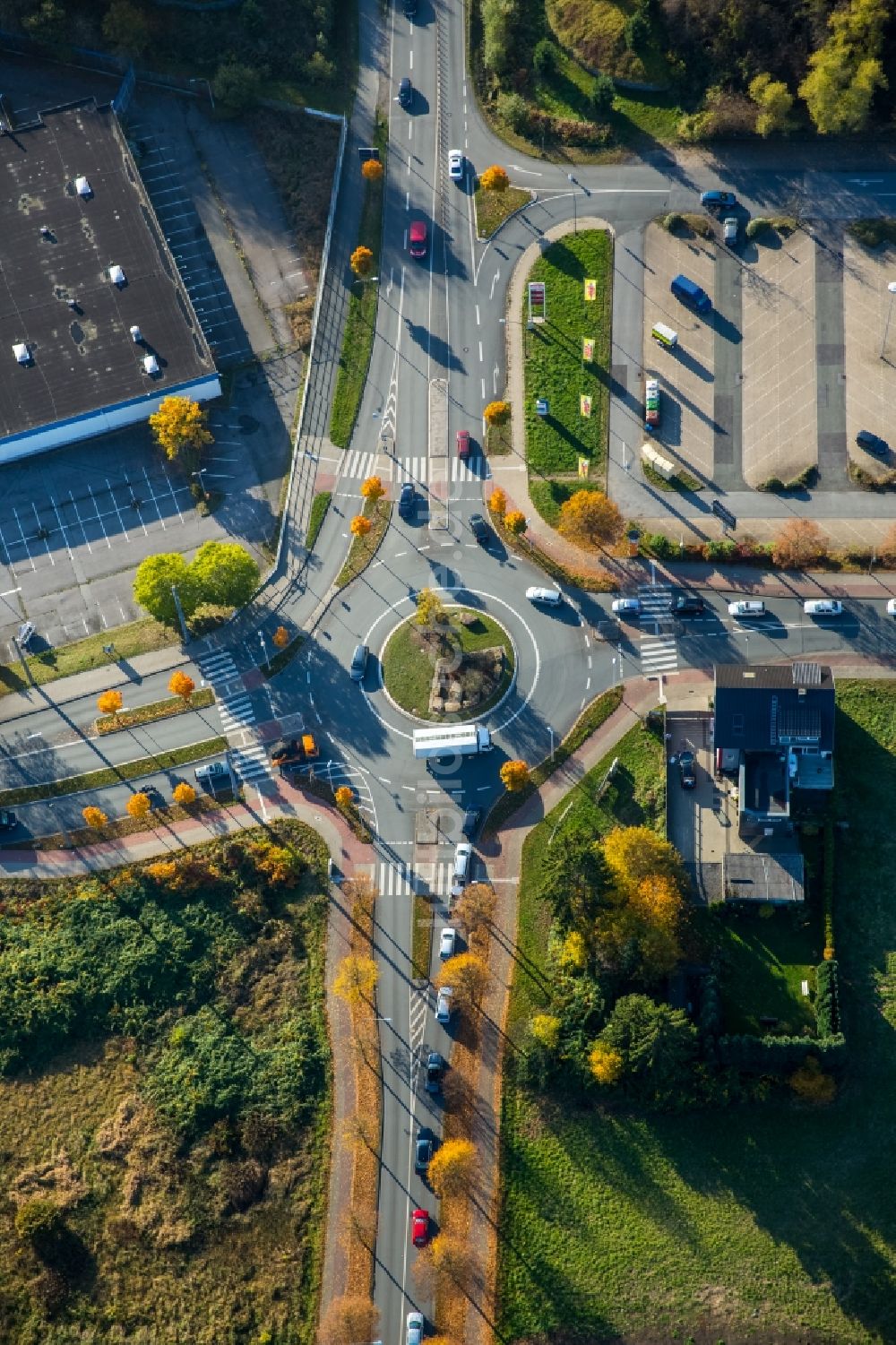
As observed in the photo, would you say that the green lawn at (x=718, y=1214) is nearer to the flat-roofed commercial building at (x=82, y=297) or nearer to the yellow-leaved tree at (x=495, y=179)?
the flat-roofed commercial building at (x=82, y=297)

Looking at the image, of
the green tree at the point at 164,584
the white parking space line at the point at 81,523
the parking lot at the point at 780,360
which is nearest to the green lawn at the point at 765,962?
the parking lot at the point at 780,360

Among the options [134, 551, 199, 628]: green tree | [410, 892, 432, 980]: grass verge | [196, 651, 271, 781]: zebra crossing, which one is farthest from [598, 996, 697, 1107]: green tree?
[134, 551, 199, 628]: green tree

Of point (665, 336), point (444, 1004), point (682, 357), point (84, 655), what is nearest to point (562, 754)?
point (444, 1004)

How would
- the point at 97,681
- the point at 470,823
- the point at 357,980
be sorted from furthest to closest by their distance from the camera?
1. the point at 97,681
2. the point at 470,823
3. the point at 357,980

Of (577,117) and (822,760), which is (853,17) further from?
(822,760)

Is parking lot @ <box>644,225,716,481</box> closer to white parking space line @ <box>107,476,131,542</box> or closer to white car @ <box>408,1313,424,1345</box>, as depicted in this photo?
white parking space line @ <box>107,476,131,542</box>

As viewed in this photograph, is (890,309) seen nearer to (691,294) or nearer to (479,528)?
(691,294)

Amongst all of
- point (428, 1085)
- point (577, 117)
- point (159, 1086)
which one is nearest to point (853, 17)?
point (577, 117)
